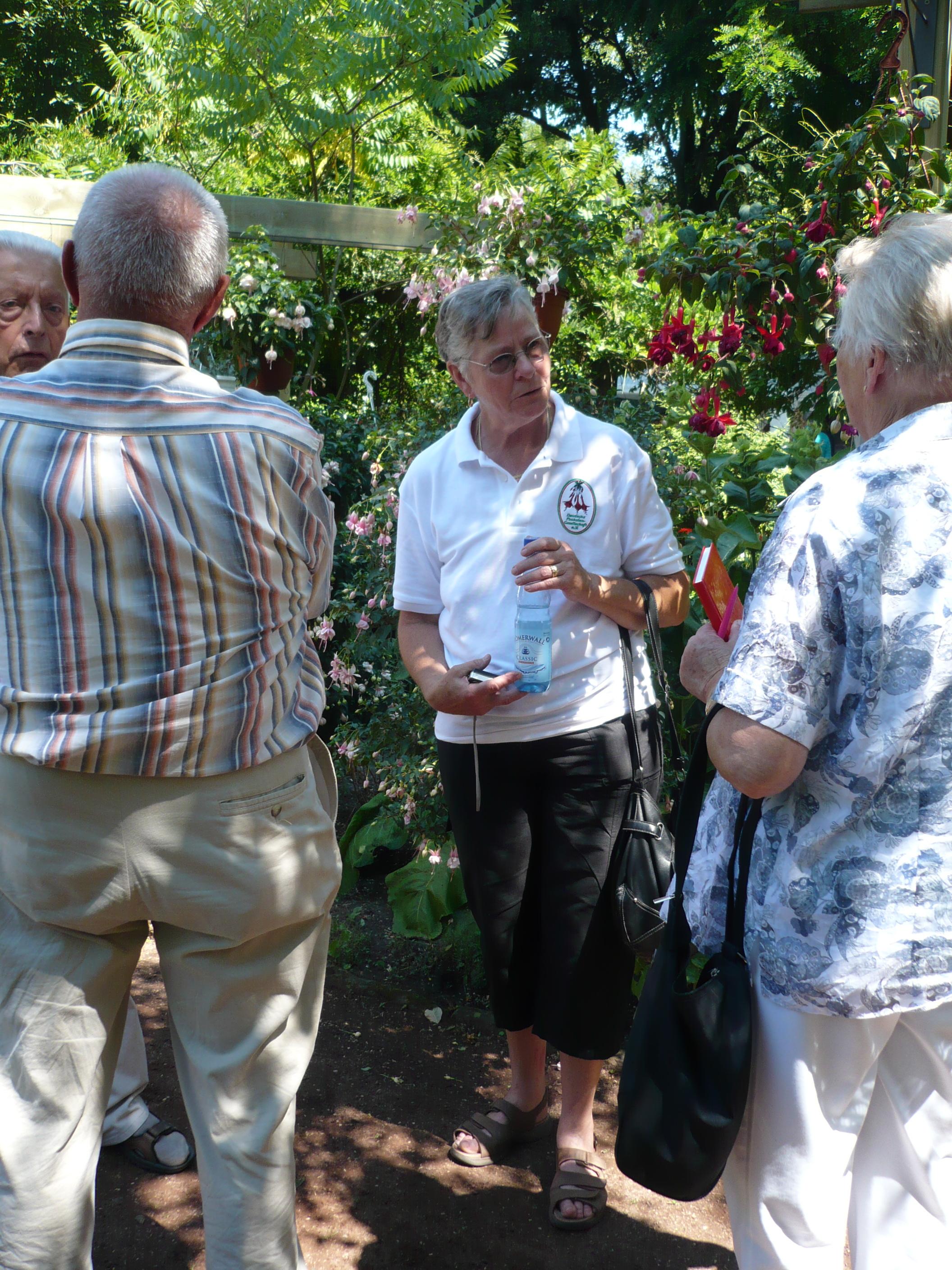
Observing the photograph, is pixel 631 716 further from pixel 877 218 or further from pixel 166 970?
pixel 877 218

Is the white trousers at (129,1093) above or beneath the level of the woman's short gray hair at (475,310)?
beneath

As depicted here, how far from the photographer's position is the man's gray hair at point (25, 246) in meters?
2.36

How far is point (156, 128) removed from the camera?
11109 mm

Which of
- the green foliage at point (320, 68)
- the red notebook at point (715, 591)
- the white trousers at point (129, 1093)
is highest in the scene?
the green foliage at point (320, 68)

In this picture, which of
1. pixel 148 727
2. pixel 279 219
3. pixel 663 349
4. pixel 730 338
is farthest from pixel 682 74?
pixel 148 727

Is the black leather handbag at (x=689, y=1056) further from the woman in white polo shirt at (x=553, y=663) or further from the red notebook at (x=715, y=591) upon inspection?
the woman in white polo shirt at (x=553, y=663)

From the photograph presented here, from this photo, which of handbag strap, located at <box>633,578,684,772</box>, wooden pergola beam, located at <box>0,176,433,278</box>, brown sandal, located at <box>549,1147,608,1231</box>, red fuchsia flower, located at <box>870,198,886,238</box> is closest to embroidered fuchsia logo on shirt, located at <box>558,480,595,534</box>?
handbag strap, located at <box>633,578,684,772</box>

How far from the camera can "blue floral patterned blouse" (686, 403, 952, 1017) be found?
143 cm

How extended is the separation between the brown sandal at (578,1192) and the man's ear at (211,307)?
2041mm

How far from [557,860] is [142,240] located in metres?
1.56

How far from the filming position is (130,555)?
5.07 ft

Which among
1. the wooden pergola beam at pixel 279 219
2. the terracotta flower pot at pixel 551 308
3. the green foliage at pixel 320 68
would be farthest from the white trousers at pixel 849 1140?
the green foliage at pixel 320 68

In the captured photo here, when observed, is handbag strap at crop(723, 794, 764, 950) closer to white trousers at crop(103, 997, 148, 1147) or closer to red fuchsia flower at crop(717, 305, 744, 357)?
white trousers at crop(103, 997, 148, 1147)

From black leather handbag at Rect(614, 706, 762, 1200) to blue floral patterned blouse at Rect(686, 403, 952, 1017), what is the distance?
89 millimetres
